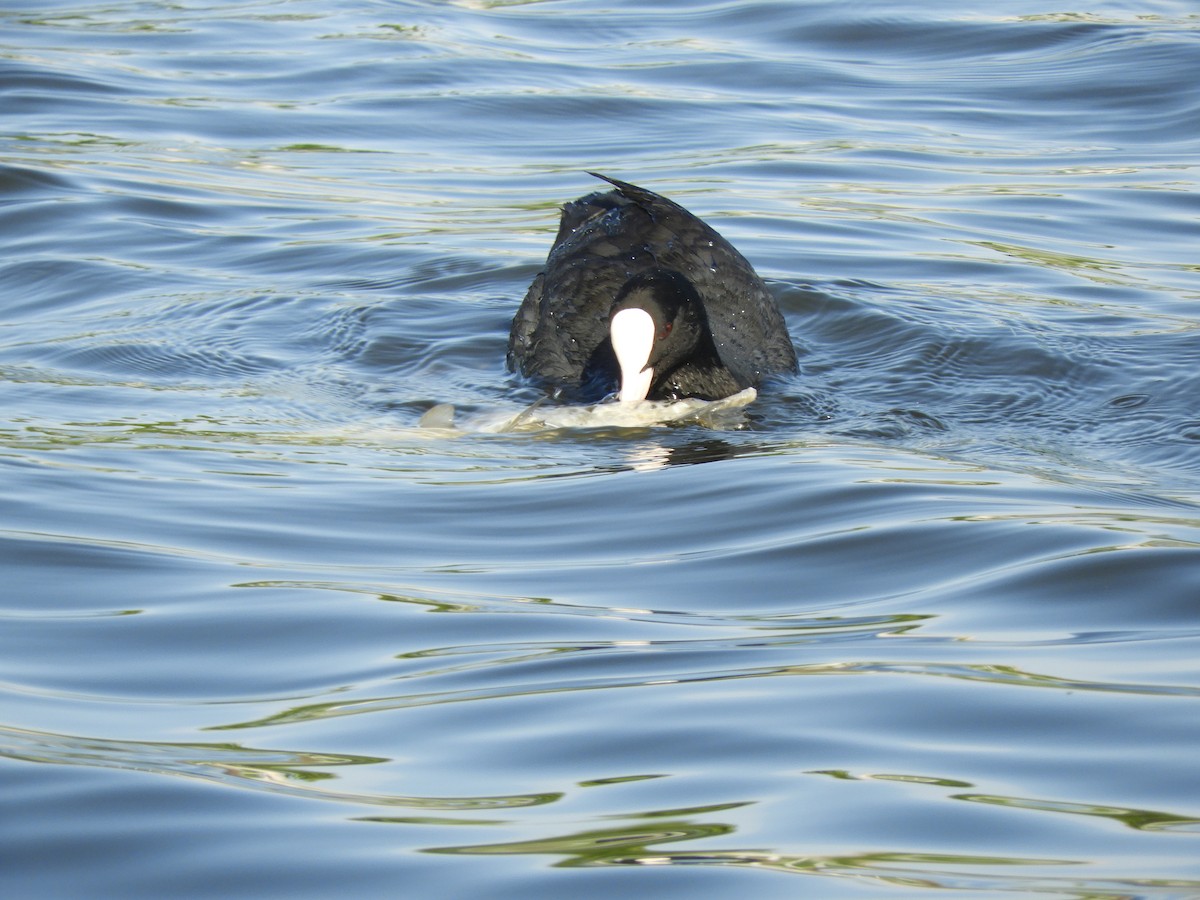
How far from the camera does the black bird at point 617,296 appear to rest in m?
6.15

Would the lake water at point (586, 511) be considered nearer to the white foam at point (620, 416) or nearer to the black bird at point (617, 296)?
the white foam at point (620, 416)

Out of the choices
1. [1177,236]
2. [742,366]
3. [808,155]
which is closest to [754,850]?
[742,366]

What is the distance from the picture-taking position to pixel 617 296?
20.0 feet

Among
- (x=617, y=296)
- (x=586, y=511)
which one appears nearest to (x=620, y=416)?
(x=617, y=296)

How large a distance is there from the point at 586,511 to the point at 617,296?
182 centimetres

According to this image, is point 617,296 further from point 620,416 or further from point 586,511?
point 586,511

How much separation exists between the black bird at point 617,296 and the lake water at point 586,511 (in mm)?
196

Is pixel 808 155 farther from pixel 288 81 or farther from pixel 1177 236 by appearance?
pixel 288 81

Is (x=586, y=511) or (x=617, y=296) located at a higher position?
(x=617, y=296)

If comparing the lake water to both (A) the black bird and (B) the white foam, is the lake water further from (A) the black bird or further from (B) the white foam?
(A) the black bird

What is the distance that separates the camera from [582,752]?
104 inches

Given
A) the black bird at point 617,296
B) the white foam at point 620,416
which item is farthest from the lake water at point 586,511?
the black bird at point 617,296

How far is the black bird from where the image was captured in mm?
6152

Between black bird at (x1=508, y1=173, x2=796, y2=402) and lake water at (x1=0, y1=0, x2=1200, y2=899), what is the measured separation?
196 millimetres
